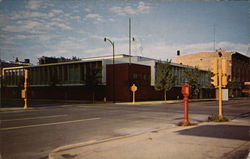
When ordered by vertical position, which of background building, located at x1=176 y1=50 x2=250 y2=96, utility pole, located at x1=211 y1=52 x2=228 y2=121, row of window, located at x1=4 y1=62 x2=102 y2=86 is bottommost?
utility pole, located at x1=211 y1=52 x2=228 y2=121

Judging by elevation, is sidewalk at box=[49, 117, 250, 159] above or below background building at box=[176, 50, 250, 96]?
below

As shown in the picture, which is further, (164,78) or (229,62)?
(229,62)

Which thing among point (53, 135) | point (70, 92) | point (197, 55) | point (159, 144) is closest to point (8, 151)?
point (53, 135)

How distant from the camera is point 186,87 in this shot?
1018cm

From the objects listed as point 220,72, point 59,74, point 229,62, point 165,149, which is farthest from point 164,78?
point 229,62

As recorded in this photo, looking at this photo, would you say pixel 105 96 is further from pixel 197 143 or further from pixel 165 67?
pixel 197 143

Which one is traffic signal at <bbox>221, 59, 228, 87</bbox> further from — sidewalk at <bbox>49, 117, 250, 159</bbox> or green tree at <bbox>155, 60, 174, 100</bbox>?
green tree at <bbox>155, 60, 174, 100</bbox>

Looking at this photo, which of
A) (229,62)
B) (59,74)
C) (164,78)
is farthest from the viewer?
(229,62)

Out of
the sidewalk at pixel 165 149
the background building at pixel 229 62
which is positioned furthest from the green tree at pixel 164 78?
the background building at pixel 229 62

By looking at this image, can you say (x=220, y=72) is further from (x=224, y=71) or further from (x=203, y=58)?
(x=203, y=58)

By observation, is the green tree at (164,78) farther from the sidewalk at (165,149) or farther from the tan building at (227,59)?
the tan building at (227,59)

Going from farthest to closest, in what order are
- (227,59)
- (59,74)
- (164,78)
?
(227,59)
(59,74)
(164,78)

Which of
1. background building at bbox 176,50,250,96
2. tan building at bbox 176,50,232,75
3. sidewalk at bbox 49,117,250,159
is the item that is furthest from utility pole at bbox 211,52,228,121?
tan building at bbox 176,50,232,75

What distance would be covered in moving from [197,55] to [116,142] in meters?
78.6
